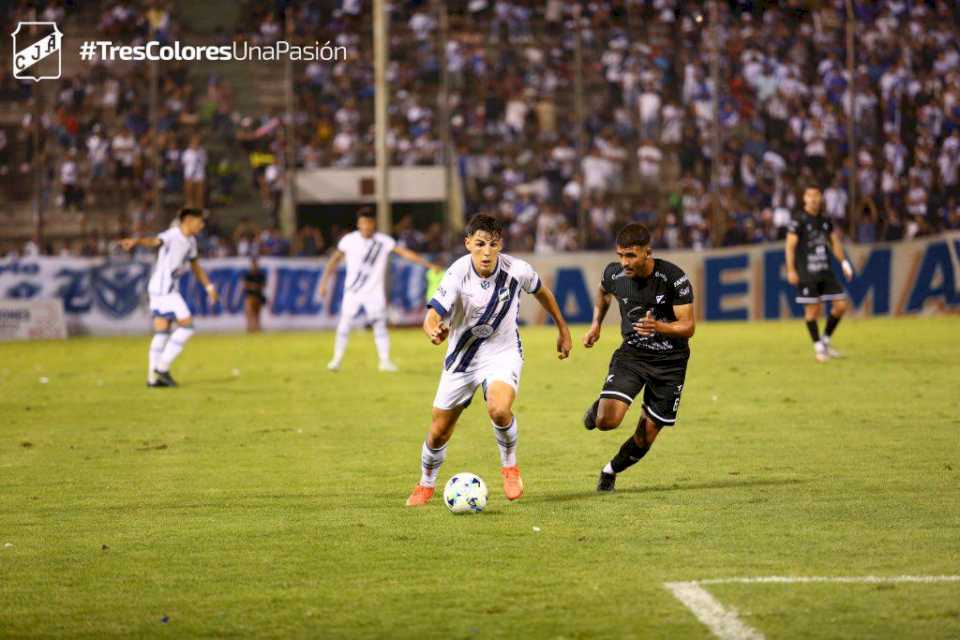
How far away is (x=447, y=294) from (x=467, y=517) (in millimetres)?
1402

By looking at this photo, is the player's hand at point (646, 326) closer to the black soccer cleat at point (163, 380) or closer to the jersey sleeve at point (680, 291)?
the jersey sleeve at point (680, 291)

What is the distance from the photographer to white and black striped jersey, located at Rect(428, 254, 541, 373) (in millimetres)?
9328

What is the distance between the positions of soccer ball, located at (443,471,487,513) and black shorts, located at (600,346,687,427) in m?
1.22

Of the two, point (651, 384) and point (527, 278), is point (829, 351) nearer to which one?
point (651, 384)

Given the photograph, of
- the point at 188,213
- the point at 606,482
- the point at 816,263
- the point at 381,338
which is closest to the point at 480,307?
the point at 606,482

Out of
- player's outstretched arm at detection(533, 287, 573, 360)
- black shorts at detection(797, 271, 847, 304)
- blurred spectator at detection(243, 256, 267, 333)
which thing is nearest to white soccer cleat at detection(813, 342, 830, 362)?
black shorts at detection(797, 271, 847, 304)

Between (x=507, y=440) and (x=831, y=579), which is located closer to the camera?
(x=831, y=579)

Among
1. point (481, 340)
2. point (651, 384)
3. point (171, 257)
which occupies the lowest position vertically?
point (651, 384)

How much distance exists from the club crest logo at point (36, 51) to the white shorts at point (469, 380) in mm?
23003

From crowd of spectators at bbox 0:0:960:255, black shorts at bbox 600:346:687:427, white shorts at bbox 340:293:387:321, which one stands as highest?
crowd of spectators at bbox 0:0:960:255

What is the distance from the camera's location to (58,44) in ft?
102

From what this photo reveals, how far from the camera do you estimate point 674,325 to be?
948 centimetres

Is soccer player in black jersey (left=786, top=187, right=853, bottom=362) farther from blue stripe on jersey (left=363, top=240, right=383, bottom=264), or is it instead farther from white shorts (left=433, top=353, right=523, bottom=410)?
white shorts (left=433, top=353, right=523, bottom=410)

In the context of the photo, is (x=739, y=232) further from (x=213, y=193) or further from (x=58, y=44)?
(x=58, y=44)
